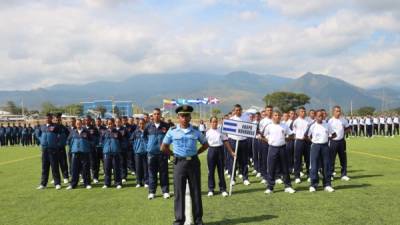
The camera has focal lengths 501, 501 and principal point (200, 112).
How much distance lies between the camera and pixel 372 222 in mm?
8953

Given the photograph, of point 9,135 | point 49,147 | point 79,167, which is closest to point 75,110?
point 9,135

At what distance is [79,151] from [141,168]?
1943 millimetres

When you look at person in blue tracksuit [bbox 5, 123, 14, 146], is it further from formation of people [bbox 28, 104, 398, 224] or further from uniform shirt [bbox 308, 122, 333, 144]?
uniform shirt [bbox 308, 122, 333, 144]

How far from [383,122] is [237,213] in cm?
3421

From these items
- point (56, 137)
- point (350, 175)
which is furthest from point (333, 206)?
point (56, 137)

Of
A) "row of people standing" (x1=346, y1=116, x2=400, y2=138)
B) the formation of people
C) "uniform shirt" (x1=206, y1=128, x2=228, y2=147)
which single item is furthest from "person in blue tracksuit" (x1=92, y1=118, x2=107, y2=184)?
"row of people standing" (x1=346, y1=116, x2=400, y2=138)

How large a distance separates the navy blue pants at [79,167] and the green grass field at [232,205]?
1.48ft

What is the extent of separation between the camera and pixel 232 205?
11133mm

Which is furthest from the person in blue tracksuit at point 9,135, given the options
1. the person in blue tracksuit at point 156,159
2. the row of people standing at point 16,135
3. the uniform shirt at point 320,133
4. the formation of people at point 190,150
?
the uniform shirt at point 320,133

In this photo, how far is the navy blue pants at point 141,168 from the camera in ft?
45.3

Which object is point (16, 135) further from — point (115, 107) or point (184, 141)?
point (184, 141)

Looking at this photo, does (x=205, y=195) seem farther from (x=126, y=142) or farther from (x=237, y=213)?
(x=126, y=142)

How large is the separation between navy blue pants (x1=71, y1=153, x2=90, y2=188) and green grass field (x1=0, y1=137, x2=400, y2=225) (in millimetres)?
450

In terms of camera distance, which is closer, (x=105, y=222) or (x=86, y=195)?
(x=105, y=222)
